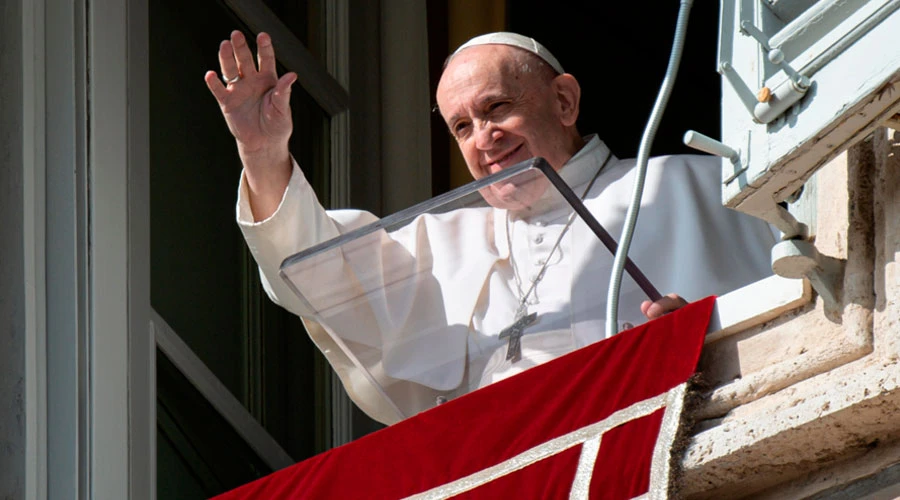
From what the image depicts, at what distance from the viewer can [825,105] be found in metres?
2.26

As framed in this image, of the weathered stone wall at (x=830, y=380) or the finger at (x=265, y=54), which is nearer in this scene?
the weathered stone wall at (x=830, y=380)

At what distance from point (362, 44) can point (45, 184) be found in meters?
1.15

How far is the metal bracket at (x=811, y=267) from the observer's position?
2477 millimetres

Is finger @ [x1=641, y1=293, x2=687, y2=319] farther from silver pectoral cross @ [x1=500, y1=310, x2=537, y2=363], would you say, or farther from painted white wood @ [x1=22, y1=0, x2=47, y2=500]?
painted white wood @ [x1=22, y1=0, x2=47, y2=500]

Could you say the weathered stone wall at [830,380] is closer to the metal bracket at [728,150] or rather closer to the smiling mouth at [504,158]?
the metal bracket at [728,150]

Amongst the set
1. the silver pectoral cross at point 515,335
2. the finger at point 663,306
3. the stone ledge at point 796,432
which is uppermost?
the finger at point 663,306

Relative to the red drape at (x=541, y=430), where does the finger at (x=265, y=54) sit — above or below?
above

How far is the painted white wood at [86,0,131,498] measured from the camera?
12.0 feet

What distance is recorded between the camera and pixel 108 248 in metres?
3.78

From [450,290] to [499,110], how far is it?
630 millimetres

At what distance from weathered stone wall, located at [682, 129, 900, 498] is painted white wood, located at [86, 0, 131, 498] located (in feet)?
4.57

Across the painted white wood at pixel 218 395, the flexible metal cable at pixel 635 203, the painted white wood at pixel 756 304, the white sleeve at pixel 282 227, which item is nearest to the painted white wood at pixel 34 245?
the painted white wood at pixel 218 395

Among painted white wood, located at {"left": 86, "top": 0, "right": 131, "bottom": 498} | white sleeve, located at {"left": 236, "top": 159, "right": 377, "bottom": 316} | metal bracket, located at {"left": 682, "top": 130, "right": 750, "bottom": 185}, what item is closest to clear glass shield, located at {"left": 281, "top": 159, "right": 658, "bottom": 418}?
white sleeve, located at {"left": 236, "top": 159, "right": 377, "bottom": 316}

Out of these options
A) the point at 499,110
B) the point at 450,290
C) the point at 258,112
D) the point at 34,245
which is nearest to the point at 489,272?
the point at 450,290
